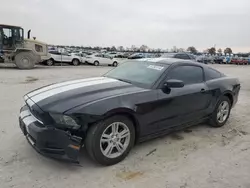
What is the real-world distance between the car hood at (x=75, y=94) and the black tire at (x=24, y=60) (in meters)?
14.8

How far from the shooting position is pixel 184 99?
405 cm

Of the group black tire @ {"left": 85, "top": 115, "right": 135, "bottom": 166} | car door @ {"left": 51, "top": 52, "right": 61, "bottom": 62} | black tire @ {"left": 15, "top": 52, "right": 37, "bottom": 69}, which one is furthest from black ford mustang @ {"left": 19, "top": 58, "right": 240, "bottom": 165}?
Result: car door @ {"left": 51, "top": 52, "right": 61, "bottom": 62}

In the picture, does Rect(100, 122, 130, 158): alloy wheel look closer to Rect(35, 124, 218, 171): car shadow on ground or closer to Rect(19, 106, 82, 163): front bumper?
Rect(35, 124, 218, 171): car shadow on ground

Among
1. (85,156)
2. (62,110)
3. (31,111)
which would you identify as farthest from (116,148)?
(31,111)

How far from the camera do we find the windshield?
3873 mm

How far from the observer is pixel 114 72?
4648 mm

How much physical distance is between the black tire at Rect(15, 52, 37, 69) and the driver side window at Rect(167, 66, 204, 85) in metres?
15.3

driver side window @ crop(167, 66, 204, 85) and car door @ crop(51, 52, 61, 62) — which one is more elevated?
driver side window @ crop(167, 66, 204, 85)

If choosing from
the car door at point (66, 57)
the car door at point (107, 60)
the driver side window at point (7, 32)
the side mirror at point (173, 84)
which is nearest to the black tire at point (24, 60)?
the driver side window at point (7, 32)

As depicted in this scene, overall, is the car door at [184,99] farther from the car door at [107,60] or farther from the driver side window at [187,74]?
the car door at [107,60]

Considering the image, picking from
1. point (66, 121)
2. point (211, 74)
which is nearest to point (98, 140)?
point (66, 121)

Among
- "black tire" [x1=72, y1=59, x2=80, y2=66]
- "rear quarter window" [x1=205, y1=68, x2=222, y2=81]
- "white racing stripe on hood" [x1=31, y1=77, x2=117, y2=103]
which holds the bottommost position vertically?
"black tire" [x1=72, y1=59, x2=80, y2=66]

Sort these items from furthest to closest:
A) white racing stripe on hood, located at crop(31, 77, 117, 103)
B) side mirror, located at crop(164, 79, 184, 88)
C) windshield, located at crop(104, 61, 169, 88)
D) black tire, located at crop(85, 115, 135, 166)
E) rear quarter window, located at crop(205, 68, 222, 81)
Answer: rear quarter window, located at crop(205, 68, 222, 81), windshield, located at crop(104, 61, 169, 88), side mirror, located at crop(164, 79, 184, 88), white racing stripe on hood, located at crop(31, 77, 117, 103), black tire, located at crop(85, 115, 135, 166)

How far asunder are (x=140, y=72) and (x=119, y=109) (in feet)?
4.08
